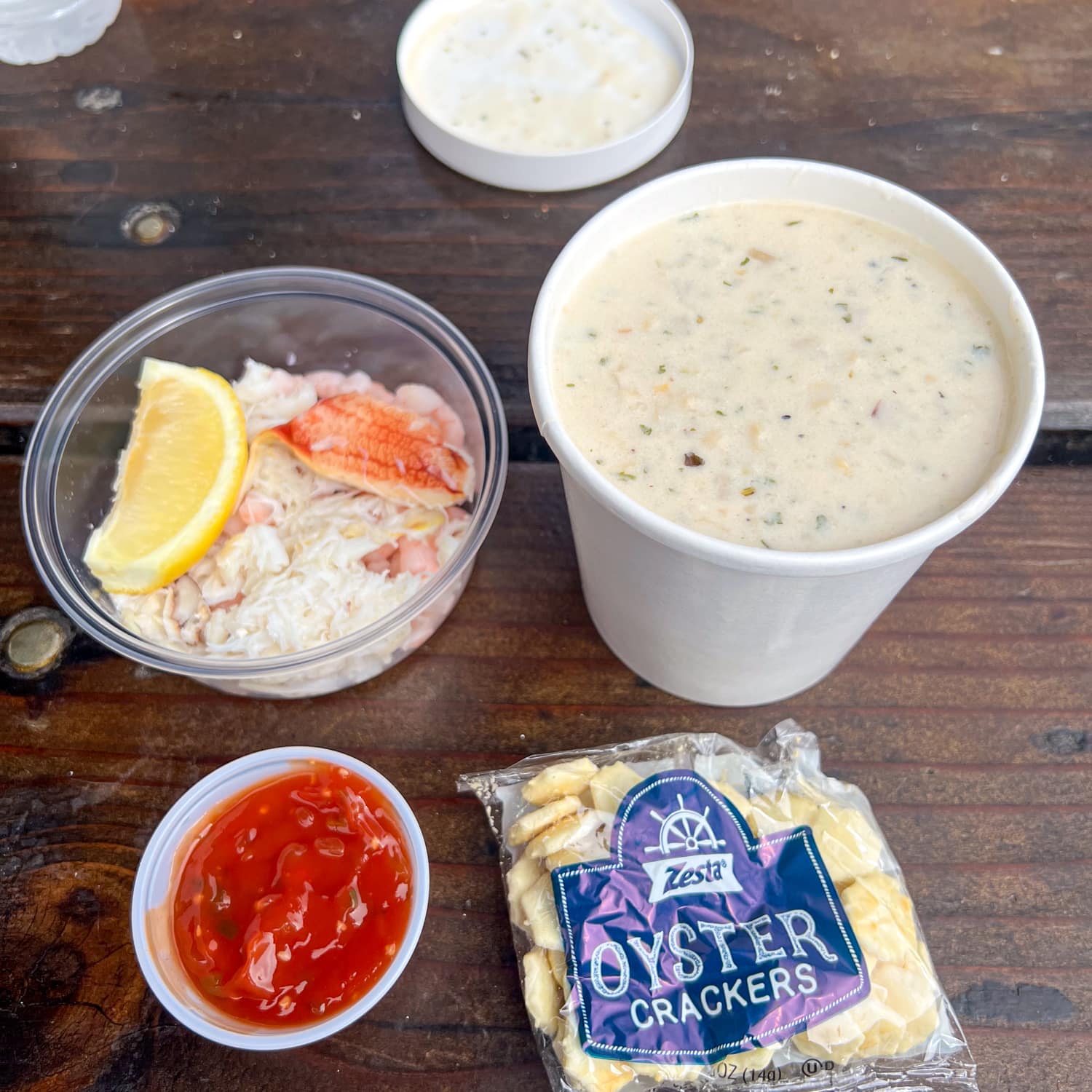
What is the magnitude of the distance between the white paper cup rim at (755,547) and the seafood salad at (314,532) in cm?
29

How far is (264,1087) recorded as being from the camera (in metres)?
0.84

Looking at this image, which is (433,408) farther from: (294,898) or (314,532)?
(294,898)

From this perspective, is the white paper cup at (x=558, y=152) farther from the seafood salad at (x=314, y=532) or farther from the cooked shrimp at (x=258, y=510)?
the cooked shrimp at (x=258, y=510)

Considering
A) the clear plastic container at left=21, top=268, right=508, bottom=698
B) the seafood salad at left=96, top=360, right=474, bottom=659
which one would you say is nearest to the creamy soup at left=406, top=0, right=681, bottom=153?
the clear plastic container at left=21, top=268, right=508, bottom=698

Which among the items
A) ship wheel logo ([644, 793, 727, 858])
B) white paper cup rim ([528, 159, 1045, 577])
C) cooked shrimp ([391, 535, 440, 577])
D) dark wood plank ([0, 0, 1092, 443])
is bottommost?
ship wheel logo ([644, 793, 727, 858])

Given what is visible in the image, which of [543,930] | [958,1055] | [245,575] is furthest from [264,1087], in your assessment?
[958,1055]

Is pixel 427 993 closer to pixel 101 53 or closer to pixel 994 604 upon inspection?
pixel 994 604

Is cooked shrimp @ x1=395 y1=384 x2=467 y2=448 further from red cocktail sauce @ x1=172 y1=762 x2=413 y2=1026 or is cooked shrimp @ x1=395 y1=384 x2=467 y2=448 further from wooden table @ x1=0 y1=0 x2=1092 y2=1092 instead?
red cocktail sauce @ x1=172 y1=762 x2=413 y2=1026

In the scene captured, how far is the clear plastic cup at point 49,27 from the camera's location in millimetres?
1433

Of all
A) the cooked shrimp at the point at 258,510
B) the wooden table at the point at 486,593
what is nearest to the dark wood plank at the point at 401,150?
the wooden table at the point at 486,593

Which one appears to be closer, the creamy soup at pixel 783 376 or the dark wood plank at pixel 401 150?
the creamy soup at pixel 783 376

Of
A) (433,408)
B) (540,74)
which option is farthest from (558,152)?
(433,408)

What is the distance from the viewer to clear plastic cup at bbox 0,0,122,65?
4.70ft

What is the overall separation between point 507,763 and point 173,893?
1.07 ft
